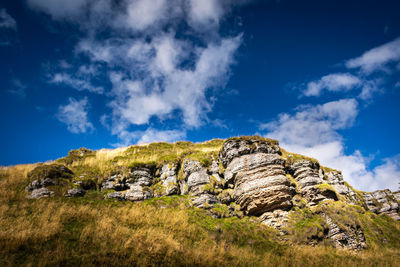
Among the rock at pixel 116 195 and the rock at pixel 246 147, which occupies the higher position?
the rock at pixel 246 147

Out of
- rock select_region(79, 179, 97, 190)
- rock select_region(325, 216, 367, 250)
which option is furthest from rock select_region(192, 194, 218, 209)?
rock select_region(79, 179, 97, 190)

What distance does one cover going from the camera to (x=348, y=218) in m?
13.7

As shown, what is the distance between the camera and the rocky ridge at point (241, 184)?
47.6 feet

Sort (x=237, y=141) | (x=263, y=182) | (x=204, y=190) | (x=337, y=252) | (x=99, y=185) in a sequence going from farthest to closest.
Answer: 1. (x=237, y=141)
2. (x=99, y=185)
3. (x=204, y=190)
4. (x=263, y=182)
5. (x=337, y=252)

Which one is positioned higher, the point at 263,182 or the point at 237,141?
the point at 237,141

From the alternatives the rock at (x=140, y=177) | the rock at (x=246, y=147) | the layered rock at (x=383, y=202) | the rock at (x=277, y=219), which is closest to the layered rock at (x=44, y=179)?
the rock at (x=140, y=177)

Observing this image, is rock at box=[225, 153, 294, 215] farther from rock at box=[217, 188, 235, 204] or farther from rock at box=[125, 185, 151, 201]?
rock at box=[125, 185, 151, 201]

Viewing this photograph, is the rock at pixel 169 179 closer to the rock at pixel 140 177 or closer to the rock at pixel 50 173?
the rock at pixel 140 177

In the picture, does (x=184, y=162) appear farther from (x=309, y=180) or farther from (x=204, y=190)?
(x=309, y=180)

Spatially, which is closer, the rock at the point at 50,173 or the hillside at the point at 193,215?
the hillside at the point at 193,215

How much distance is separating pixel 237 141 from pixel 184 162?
6019 mm

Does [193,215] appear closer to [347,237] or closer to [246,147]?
[246,147]

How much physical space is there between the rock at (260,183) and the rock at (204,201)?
2.18 metres

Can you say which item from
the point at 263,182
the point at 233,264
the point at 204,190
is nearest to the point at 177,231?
the point at 233,264
